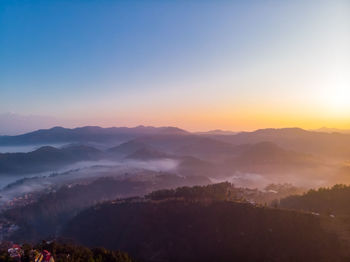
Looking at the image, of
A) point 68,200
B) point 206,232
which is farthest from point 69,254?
point 68,200

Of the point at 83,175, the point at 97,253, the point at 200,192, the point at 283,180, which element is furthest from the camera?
the point at 83,175

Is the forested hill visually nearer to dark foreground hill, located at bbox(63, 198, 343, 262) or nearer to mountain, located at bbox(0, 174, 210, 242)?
dark foreground hill, located at bbox(63, 198, 343, 262)

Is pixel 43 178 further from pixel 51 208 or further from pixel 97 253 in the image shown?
pixel 97 253

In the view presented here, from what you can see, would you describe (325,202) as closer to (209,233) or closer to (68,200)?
(209,233)

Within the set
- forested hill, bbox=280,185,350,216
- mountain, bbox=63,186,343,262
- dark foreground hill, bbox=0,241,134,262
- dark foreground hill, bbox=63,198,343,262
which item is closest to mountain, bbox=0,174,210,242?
mountain, bbox=63,186,343,262

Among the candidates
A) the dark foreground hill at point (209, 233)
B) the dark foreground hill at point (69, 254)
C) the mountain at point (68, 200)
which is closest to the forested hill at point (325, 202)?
the dark foreground hill at point (209, 233)

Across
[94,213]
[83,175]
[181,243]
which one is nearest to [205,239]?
[181,243]

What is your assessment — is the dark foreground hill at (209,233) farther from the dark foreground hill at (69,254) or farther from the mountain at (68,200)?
the mountain at (68,200)
